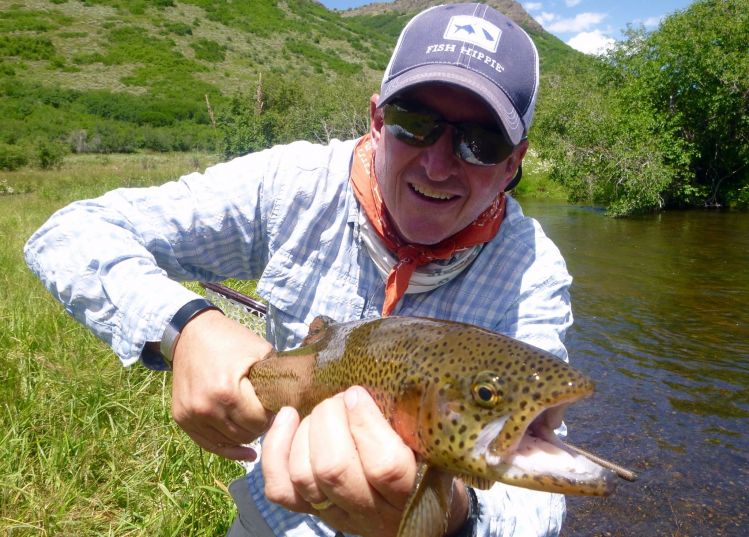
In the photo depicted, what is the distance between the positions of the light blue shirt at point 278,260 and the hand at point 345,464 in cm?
63

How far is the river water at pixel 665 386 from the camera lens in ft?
16.3

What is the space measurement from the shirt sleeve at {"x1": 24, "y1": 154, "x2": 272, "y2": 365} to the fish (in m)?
0.49

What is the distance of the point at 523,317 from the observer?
2.26 m

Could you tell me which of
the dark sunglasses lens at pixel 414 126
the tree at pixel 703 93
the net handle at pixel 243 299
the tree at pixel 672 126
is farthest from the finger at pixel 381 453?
the tree at pixel 703 93

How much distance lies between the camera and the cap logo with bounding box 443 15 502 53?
2.13 meters

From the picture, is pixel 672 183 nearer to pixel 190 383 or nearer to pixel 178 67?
pixel 190 383

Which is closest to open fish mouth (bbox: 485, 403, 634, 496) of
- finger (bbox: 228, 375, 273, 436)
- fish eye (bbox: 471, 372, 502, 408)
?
fish eye (bbox: 471, 372, 502, 408)

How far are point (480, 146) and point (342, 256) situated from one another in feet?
2.48

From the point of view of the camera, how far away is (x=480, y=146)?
214 cm

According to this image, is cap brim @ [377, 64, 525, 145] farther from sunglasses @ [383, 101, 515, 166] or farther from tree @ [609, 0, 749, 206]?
tree @ [609, 0, 749, 206]

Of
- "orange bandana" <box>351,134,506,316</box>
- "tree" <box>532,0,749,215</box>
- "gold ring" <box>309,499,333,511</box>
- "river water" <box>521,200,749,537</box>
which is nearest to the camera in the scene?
"gold ring" <box>309,499,333,511</box>

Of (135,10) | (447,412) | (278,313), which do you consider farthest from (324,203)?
(135,10)

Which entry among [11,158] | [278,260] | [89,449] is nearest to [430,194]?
[278,260]

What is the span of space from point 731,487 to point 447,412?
5083 millimetres
